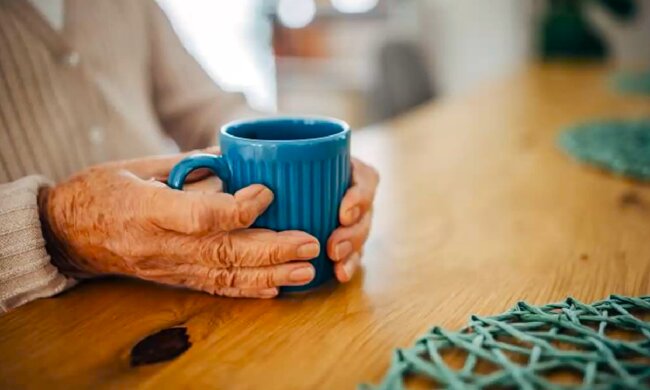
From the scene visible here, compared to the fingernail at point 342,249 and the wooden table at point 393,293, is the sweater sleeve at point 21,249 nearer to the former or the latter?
the wooden table at point 393,293

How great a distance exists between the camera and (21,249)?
522 mm

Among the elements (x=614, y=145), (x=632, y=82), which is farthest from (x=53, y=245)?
(x=632, y=82)

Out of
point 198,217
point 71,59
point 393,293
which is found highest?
point 71,59

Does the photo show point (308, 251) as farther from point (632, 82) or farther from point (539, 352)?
point (632, 82)

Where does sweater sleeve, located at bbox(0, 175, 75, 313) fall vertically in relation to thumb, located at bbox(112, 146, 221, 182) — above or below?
below

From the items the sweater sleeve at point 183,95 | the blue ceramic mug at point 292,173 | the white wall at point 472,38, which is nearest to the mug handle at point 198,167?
the blue ceramic mug at point 292,173

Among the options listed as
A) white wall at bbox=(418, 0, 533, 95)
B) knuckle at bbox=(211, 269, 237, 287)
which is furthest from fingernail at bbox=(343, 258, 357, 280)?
white wall at bbox=(418, 0, 533, 95)

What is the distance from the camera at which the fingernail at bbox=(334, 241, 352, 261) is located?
557 millimetres

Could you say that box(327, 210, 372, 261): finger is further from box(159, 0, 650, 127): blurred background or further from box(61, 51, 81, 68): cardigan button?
box(159, 0, 650, 127): blurred background

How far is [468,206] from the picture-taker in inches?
31.4

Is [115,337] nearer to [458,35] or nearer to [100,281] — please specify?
[100,281]

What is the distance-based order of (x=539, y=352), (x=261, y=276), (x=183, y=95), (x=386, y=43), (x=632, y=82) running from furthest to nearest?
(x=386, y=43) → (x=632, y=82) → (x=183, y=95) → (x=261, y=276) → (x=539, y=352)

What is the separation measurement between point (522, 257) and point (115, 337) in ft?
1.36

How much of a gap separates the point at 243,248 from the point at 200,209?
0.06 meters
